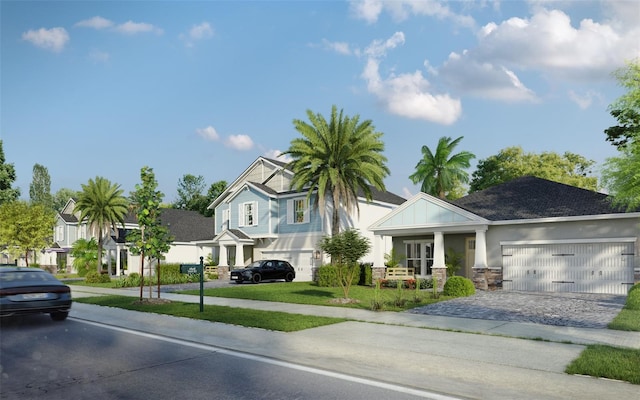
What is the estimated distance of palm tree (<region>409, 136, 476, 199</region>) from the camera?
48.5 metres

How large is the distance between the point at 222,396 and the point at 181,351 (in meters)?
3.28

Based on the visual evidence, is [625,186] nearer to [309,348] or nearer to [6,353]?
[309,348]

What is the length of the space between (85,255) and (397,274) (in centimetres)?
3099

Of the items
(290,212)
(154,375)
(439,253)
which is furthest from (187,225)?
(154,375)

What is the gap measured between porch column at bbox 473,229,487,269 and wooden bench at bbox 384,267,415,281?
407cm

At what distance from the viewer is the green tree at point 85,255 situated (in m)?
45.0

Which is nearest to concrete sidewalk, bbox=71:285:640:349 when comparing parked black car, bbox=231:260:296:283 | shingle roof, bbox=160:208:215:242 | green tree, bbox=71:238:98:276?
parked black car, bbox=231:260:296:283

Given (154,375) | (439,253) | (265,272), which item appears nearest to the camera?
(154,375)

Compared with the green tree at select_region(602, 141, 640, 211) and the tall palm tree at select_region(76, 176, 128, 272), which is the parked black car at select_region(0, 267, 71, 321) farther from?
the tall palm tree at select_region(76, 176, 128, 272)

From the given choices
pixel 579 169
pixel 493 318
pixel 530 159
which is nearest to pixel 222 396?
pixel 493 318

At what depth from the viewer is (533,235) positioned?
23234 millimetres

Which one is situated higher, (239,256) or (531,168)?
(531,168)

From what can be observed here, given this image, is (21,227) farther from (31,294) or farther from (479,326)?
(479,326)

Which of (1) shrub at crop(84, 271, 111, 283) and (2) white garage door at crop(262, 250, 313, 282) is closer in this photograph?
(1) shrub at crop(84, 271, 111, 283)
